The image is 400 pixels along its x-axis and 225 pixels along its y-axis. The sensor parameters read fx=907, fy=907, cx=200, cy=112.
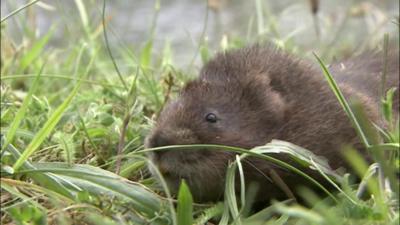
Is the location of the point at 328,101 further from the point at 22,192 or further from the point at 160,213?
the point at 22,192

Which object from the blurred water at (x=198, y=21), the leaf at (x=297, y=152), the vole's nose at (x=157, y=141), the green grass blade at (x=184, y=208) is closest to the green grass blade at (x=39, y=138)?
the vole's nose at (x=157, y=141)

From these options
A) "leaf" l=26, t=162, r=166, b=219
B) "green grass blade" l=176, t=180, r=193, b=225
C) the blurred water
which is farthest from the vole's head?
the blurred water

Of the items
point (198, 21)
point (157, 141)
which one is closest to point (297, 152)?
point (157, 141)

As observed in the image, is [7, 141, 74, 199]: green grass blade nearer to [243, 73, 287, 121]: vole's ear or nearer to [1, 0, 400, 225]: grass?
[1, 0, 400, 225]: grass

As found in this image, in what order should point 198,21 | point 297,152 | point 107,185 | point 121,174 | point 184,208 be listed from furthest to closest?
point 198,21 < point 121,174 < point 297,152 < point 107,185 < point 184,208

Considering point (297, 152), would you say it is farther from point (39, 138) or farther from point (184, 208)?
point (39, 138)

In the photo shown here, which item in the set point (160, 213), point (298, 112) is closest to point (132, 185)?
point (160, 213)
